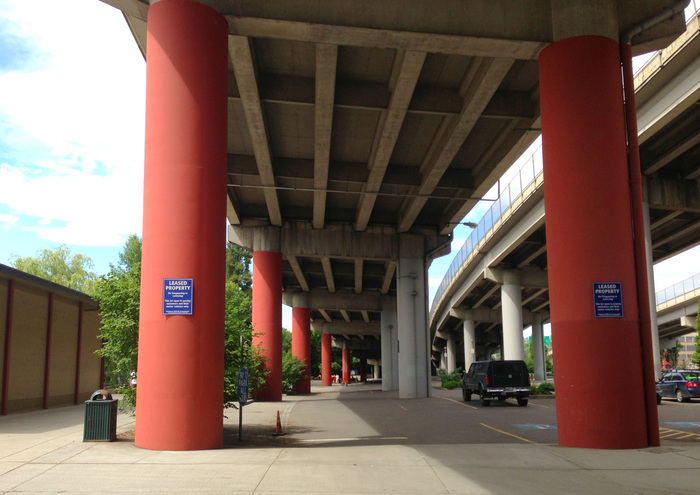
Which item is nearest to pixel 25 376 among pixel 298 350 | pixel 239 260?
pixel 298 350

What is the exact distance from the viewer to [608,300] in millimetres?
12664

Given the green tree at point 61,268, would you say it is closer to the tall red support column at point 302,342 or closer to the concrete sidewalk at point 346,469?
the tall red support column at point 302,342

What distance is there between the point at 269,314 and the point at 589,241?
2441 centimetres

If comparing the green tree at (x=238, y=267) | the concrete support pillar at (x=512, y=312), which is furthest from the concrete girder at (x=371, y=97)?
the green tree at (x=238, y=267)

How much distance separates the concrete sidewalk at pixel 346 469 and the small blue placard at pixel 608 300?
259 centimetres

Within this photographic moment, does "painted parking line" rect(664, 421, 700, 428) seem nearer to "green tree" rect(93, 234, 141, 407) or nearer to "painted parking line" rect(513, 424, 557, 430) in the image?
"painted parking line" rect(513, 424, 557, 430)

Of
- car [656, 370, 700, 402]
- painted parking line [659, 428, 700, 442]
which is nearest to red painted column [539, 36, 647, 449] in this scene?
painted parking line [659, 428, 700, 442]

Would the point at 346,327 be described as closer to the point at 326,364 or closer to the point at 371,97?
the point at 326,364

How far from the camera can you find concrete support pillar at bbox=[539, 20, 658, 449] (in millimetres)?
12383

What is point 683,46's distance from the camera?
22.6m

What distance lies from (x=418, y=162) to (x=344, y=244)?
31.8 feet

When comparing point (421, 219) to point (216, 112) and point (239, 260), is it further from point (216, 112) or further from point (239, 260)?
point (239, 260)

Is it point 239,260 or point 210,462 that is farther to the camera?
point 239,260

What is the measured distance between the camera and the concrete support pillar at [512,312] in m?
47.0
